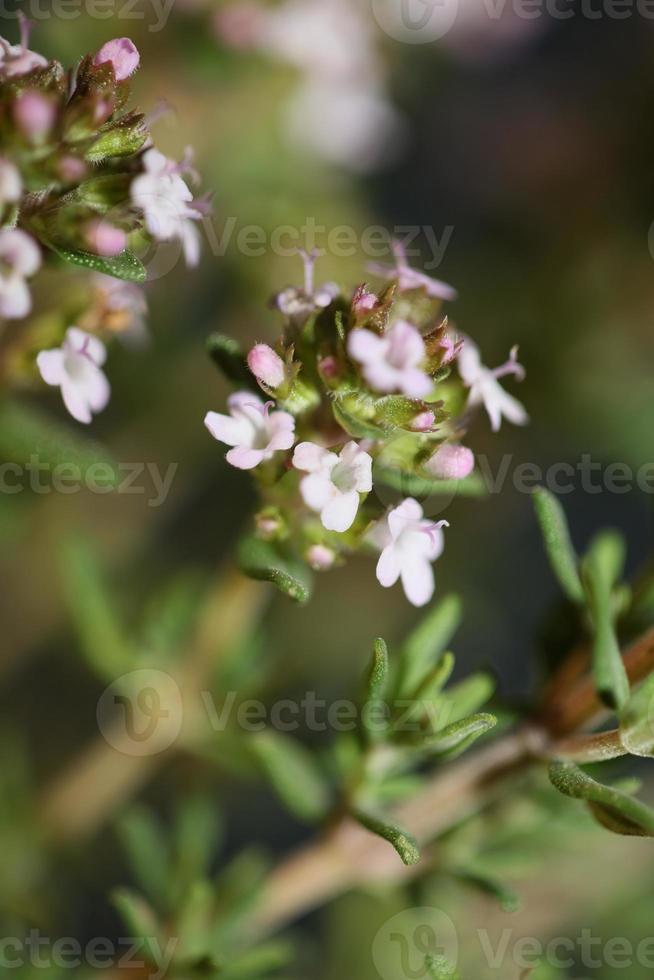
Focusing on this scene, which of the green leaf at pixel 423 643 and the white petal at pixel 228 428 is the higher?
the white petal at pixel 228 428

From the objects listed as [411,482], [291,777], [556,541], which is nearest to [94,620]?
[291,777]

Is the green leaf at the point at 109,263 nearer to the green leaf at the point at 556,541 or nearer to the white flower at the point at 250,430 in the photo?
the white flower at the point at 250,430

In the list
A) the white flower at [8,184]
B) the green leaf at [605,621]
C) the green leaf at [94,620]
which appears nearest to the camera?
the white flower at [8,184]

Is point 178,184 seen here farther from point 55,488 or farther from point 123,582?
point 123,582

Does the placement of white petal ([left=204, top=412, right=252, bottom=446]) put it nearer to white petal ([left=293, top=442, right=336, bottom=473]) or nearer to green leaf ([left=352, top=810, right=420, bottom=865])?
white petal ([left=293, top=442, right=336, bottom=473])

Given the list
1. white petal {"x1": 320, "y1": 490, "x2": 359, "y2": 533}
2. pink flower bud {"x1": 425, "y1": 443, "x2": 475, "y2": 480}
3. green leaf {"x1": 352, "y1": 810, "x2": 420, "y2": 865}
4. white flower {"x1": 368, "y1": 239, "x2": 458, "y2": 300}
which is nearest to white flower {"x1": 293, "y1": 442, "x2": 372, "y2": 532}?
white petal {"x1": 320, "y1": 490, "x2": 359, "y2": 533}

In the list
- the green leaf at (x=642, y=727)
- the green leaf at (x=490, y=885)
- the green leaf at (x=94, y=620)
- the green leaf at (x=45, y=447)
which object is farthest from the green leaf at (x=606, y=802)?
the green leaf at (x=94, y=620)
